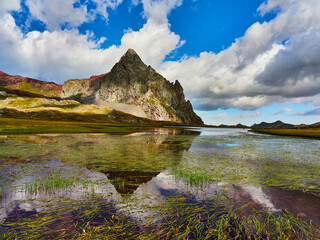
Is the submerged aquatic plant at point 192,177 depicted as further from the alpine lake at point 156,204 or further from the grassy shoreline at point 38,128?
the grassy shoreline at point 38,128

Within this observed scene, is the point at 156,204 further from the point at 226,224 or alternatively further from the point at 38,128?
the point at 38,128

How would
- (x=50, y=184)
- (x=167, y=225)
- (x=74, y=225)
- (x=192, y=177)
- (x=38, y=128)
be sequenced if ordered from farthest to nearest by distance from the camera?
(x=38, y=128), (x=192, y=177), (x=50, y=184), (x=167, y=225), (x=74, y=225)

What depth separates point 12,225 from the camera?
7355 millimetres

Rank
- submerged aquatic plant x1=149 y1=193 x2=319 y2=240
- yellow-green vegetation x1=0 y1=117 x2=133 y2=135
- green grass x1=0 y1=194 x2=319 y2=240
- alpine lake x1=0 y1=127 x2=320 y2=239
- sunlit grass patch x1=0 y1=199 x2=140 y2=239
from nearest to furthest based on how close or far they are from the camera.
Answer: sunlit grass patch x1=0 y1=199 x2=140 y2=239 < green grass x1=0 y1=194 x2=319 y2=240 < submerged aquatic plant x1=149 y1=193 x2=319 y2=240 < alpine lake x1=0 y1=127 x2=320 y2=239 < yellow-green vegetation x1=0 y1=117 x2=133 y2=135

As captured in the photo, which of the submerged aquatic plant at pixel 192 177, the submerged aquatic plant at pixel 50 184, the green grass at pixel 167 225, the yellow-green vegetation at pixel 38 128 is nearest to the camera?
the green grass at pixel 167 225

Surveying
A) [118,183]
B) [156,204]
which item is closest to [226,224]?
[156,204]

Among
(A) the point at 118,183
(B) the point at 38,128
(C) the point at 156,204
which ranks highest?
(B) the point at 38,128

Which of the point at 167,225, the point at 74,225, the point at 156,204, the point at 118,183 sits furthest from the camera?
the point at 118,183

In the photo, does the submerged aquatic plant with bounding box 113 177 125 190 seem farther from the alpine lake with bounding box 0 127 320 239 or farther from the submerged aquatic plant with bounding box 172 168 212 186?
the submerged aquatic plant with bounding box 172 168 212 186

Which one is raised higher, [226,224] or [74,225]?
[226,224]

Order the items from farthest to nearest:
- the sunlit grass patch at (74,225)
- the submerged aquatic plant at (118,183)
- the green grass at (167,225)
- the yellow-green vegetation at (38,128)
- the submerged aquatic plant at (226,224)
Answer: the yellow-green vegetation at (38,128) → the submerged aquatic plant at (118,183) → the submerged aquatic plant at (226,224) → the green grass at (167,225) → the sunlit grass patch at (74,225)

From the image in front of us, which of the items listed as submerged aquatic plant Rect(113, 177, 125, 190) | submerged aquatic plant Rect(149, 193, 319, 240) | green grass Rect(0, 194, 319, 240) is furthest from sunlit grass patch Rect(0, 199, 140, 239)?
submerged aquatic plant Rect(113, 177, 125, 190)

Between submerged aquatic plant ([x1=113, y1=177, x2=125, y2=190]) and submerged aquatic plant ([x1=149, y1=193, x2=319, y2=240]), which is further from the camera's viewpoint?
submerged aquatic plant ([x1=113, y1=177, x2=125, y2=190])

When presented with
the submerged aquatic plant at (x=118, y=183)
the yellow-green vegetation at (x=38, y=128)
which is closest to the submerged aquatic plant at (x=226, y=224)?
the submerged aquatic plant at (x=118, y=183)
